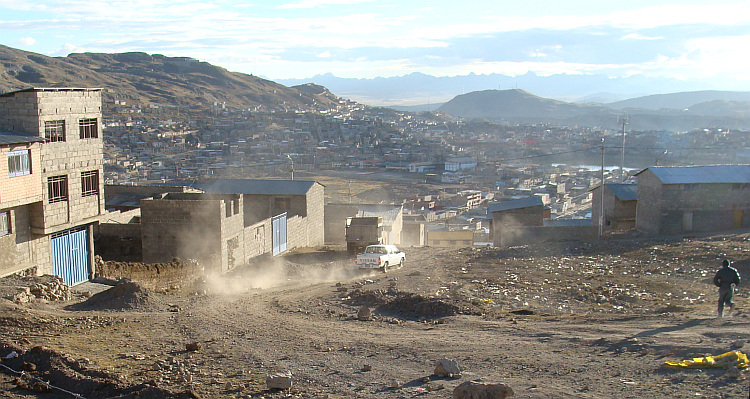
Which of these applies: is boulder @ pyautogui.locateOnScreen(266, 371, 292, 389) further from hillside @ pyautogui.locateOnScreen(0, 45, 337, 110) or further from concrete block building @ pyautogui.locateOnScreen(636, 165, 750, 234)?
hillside @ pyautogui.locateOnScreen(0, 45, 337, 110)

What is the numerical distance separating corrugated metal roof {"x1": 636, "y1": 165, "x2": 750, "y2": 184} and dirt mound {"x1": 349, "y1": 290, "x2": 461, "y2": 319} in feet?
62.6

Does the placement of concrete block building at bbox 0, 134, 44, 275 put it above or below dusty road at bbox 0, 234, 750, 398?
above

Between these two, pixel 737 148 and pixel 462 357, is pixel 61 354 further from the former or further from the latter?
pixel 737 148

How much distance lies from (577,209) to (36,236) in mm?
55547

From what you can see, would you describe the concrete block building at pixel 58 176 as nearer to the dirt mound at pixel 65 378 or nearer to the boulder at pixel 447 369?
the dirt mound at pixel 65 378

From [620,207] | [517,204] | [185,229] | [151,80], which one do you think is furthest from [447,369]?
[151,80]

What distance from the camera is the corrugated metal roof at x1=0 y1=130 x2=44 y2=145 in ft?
53.9

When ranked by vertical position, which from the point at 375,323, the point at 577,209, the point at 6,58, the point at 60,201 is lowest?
the point at 577,209

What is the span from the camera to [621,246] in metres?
25.6

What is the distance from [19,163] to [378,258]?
36.2 feet

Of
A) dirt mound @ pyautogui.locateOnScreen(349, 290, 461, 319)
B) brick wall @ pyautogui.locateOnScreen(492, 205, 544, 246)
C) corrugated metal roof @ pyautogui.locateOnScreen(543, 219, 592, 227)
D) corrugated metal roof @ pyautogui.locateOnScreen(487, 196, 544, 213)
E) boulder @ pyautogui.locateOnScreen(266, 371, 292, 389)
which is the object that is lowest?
corrugated metal roof @ pyautogui.locateOnScreen(543, 219, 592, 227)

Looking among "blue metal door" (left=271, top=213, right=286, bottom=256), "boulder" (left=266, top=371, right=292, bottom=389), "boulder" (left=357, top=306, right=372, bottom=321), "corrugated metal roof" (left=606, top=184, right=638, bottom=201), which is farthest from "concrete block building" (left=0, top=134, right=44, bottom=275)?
"corrugated metal roof" (left=606, top=184, right=638, bottom=201)

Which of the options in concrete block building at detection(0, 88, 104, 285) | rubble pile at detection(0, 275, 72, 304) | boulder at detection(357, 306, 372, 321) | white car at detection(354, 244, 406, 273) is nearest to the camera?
boulder at detection(357, 306, 372, 321)

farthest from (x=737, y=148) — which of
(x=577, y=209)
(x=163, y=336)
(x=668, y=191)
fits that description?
(x=163, y=336)
